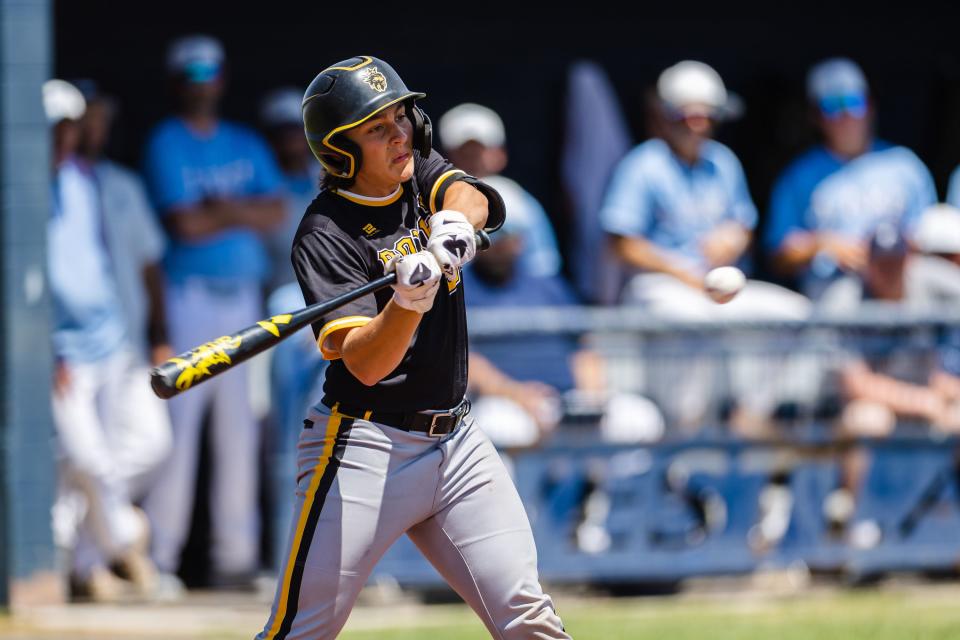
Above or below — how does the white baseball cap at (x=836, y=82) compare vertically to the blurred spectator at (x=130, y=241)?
above

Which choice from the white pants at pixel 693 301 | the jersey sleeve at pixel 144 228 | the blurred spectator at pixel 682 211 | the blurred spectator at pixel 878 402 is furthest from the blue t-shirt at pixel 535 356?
the jersey sleeve at pixel 144 228

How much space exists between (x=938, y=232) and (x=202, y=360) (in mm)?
4476

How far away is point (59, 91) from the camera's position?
6.46 metres

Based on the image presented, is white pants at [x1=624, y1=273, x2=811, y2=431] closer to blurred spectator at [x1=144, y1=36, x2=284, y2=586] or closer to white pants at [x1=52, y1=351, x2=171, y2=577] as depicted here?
blurred spectator at [x1=144, y1=36, x2=284, y2=586]

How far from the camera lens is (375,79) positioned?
3498 millimetres

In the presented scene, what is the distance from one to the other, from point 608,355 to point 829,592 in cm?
130

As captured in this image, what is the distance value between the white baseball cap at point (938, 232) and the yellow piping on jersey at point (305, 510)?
3.98 metres

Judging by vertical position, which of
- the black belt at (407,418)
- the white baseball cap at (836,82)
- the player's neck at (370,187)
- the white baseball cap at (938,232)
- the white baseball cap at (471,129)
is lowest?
the black belt at (407,418)

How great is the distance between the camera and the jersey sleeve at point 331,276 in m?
3.41

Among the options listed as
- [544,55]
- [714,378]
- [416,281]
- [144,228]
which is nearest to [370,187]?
[416,281]

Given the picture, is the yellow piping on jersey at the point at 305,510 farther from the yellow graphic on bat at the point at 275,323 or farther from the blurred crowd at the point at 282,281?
the blurred crowd at the point at 282,281

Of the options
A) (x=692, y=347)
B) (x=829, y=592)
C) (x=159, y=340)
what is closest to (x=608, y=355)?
(x=692, y=347)

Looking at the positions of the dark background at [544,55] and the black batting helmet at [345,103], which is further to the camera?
the dark background at [544,55]

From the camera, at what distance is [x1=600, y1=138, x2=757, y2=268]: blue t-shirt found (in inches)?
269
